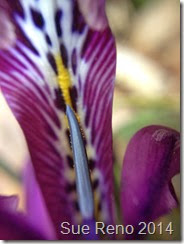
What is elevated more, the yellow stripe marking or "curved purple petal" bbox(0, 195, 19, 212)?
the yellow stripe marking

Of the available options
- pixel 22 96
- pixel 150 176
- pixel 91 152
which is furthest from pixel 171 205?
pixel 22 96

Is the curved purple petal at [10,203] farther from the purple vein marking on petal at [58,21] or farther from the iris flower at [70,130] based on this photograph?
the purple vein marking on petal at [58,21]

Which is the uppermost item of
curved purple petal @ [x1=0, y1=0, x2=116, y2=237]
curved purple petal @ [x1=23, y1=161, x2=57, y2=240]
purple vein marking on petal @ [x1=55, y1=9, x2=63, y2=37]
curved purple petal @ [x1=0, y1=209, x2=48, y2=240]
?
purple vein marking on petal @ [x1=55, y1=9, x2=63, y2=37]

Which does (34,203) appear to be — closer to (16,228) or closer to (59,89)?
(16,228)

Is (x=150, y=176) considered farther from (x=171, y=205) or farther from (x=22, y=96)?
(x=22, y=96)

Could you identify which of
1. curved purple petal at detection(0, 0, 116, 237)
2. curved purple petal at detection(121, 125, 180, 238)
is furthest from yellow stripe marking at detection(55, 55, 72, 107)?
curved purple petal at detection(121, 125, 180, 238)

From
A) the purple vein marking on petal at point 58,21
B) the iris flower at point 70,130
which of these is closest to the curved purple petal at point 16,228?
the iris flower at point 70,130

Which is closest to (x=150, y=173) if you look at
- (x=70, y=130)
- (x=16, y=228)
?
(x=70, y=130)

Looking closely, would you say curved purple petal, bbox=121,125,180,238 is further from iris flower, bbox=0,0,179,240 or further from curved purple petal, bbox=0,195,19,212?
curved purple petal, bbox=0,195,19,212
